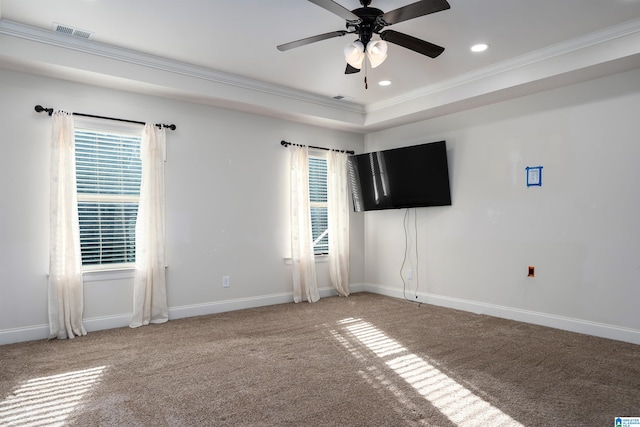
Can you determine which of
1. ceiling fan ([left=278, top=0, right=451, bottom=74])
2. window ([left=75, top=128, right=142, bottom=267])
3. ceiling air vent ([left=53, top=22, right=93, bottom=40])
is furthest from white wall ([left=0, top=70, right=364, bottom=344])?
ceiling fan ([left=278, top=0, right=451, bottom=74])

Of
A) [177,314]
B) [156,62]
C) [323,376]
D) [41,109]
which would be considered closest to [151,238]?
[177,314]

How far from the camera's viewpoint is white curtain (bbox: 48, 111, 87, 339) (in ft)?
12.5

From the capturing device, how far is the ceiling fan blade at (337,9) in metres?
2.49

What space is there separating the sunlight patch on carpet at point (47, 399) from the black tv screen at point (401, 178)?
12.6 ft

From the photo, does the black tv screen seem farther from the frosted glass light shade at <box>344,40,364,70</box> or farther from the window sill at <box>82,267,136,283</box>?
the window sill at <box>82,267,136,283</box>

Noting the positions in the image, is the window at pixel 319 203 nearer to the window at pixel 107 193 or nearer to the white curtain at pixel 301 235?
the white curtain at pixel 301 235

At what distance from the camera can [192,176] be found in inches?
186

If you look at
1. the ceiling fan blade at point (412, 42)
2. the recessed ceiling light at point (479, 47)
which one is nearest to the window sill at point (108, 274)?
the ceiling fan blade at point (412, 42)

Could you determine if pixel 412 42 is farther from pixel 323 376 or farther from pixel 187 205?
pixel 187 205

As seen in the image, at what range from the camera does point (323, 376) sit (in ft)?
9.50

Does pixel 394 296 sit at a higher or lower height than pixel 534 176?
lower

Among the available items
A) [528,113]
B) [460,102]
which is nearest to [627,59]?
[528,113]

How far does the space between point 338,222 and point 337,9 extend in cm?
359

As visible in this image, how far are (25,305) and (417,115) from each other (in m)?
4.67
